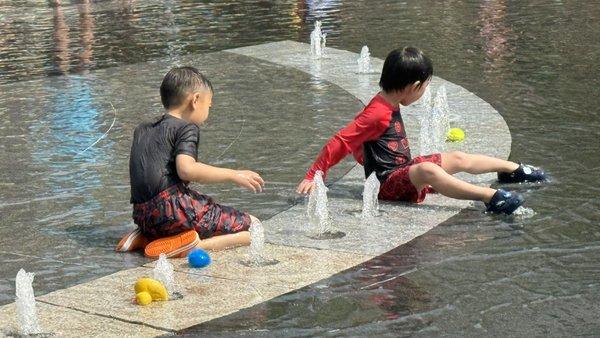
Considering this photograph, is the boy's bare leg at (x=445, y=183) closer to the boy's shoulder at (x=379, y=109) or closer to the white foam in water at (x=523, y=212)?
the white foam in water at (x=523, y=212)

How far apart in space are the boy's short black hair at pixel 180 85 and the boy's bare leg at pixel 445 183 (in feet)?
4.34

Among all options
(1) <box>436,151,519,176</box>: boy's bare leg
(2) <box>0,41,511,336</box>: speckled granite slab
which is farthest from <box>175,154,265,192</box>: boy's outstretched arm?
(1) <box>436,151,519,176</box>: boy's bare leg

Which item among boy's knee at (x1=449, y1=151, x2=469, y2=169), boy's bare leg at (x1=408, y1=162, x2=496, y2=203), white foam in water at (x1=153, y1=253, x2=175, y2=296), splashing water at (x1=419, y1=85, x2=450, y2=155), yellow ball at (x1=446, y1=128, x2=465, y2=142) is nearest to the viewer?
white foam in water at (x1=153, y1=253, x2=175, y2=296)

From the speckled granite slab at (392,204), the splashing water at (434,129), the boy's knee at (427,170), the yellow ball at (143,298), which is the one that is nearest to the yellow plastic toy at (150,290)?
the yellow ball at (143,298)

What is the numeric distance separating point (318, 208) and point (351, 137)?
0.61m

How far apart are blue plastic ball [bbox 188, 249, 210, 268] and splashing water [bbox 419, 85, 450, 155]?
261 centimetres

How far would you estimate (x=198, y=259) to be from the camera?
6.00 metres

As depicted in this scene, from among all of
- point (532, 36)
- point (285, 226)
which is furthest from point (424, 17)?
point (285, 226)

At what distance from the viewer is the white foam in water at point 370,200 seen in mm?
6879

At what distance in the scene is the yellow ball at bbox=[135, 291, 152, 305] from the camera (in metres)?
5.43

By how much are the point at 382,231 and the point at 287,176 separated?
4.76 feet

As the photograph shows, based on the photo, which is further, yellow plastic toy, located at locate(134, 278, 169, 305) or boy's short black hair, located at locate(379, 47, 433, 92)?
boy's short black hair, located at locate(379, 47, 433, 92)

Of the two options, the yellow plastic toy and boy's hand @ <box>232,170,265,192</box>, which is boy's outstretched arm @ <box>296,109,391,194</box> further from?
the yellow plastic toy

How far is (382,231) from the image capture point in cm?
654
